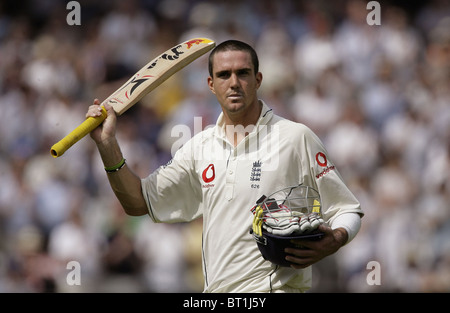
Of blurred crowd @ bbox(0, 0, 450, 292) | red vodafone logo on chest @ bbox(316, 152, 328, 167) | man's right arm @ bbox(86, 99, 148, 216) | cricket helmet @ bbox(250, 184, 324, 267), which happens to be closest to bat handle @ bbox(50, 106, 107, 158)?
man's right arm @ bbox(86, 99, 148, 216)

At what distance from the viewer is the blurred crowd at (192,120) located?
7.16 metres

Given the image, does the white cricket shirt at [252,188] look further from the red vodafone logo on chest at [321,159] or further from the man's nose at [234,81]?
the man's nose at [234,81]

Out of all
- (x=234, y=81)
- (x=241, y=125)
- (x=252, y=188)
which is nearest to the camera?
(x=252, y=188)

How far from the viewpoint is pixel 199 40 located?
4.37 m

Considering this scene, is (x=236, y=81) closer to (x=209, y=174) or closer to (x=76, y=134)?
(x=209, y=174)

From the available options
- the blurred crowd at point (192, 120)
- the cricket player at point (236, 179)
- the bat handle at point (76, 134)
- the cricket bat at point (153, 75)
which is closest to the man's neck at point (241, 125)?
the cricket player at point (236, 179)

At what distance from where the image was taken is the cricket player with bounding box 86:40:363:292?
3.61 meters

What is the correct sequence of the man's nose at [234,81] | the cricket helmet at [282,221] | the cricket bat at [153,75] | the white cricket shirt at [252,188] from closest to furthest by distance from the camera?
1. the cricket helmet at [282,221]
2. the white cricket shirt at [252,188]
3. the man's nose at [234,81]
4. the cricket bat at [153,75]

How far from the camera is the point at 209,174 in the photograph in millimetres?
3812

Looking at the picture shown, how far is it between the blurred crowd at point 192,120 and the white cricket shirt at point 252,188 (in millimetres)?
3339

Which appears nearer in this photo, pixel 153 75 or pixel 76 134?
pixel 76 134

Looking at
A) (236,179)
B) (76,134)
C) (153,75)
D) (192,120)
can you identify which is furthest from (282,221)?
(192,120)

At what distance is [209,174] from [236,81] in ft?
1.75

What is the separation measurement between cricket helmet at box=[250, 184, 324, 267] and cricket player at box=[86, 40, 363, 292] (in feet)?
0.27
